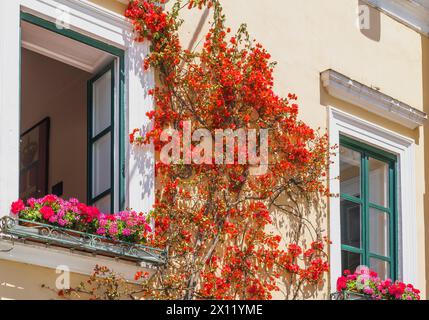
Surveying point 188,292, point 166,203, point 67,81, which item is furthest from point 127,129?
point 67,81

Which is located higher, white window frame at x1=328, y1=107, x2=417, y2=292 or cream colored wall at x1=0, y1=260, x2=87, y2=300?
white window frame at x1=328, y1=107, x2=417, y2=292

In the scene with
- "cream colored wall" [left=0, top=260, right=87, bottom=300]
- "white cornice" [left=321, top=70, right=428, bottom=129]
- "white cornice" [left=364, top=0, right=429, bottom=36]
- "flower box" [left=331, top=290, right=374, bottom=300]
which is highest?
"white cornice" [left=364, top=0, right=429, bottom=36]

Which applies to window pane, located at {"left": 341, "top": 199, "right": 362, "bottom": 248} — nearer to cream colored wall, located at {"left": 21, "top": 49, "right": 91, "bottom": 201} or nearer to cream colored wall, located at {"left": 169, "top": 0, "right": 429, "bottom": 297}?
cream colored wall, located at {"left": 169, "top": 0, "right": 429, "bottom": 297}

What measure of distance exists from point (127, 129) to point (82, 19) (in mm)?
930

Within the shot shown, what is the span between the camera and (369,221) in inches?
493

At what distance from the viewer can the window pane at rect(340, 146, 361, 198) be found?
1231cm

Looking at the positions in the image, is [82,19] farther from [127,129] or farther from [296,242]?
[296,242]

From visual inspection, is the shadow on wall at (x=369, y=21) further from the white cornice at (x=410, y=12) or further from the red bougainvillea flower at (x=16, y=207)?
the red bougainvillea flower at (x=16, y=207)

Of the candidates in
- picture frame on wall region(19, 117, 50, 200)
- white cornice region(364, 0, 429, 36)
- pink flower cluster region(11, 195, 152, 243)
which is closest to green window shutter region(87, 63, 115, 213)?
pink flower cluster region(11, 195, 152, 243)

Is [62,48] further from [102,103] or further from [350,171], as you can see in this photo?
[350,171]

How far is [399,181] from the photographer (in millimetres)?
12711

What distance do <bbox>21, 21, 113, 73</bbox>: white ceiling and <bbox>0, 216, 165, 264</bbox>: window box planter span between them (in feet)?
5.44

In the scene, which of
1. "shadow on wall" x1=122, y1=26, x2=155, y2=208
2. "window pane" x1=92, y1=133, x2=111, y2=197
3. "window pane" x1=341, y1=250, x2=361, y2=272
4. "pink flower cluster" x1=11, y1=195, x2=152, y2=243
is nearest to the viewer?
"pink flower cluster" x1=11, y1=195, x2=152, y2=243

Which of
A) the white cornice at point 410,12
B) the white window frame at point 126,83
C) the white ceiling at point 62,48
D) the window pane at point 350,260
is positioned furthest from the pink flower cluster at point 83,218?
the white cornice at point 410,12
